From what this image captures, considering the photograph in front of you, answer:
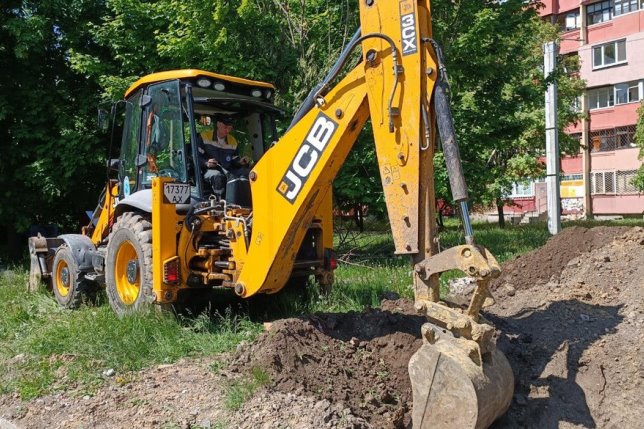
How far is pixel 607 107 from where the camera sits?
122 feet

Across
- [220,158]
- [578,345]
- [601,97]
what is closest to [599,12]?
[601,97]

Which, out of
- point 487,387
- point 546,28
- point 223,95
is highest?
point 546,28

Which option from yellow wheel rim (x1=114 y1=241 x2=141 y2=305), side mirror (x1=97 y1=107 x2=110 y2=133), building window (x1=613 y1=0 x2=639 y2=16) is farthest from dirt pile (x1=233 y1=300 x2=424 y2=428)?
building window (x1=613 y1=0 x2=639 y2=16)

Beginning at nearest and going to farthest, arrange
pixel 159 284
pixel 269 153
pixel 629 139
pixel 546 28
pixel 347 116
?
pixel 347 116 < pixel 269 153 < pixel 159 284 < pixel 546 28 < pixel 629 139

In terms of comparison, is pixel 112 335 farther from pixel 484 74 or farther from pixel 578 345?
pixel 484 74

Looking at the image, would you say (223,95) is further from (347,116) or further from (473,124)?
(473,124)

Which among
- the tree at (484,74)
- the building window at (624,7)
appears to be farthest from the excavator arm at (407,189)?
the building window at (624,7)

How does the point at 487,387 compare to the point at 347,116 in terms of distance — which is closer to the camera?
the point at 487,387

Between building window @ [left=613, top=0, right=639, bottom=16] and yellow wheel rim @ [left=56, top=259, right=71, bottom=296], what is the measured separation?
121 ft

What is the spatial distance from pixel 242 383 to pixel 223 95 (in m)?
3.59

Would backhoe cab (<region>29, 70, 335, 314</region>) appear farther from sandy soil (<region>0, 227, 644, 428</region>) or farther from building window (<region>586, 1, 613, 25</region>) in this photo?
building window (<region>586, 1, 613, 25</region>)

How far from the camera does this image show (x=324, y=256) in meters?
6.89

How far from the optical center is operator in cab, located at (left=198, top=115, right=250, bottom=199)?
6.81 m

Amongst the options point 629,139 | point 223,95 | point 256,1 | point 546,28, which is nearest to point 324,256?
point 223,95
